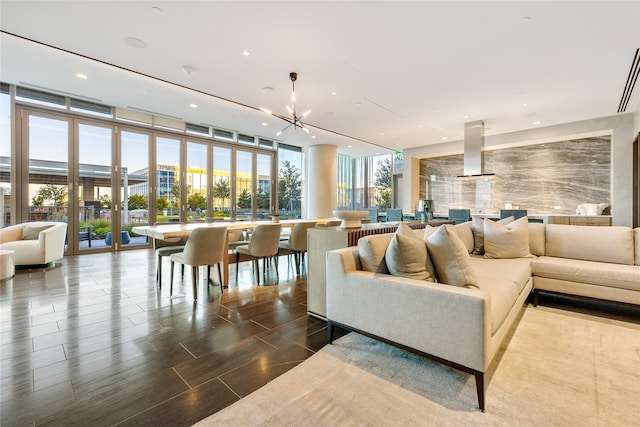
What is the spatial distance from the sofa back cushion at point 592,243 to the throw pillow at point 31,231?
7728mm

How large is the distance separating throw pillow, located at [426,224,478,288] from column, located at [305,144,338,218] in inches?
295

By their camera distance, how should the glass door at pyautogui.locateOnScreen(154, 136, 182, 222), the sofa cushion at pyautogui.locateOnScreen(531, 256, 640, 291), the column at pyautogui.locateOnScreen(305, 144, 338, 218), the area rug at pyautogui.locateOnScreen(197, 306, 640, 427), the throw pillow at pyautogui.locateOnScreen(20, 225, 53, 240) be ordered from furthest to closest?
the column at pyautogui.locateOnScreen(305, 144, 338, 218) → the glass door at pyautogui.locateOnScreen(154, 136, 182, 222) → the throw pillow at pyautogui.locateOnScreen(20, 225, 53, 240) → the sofa cushion at pyautogui.locateOnScreen(531, 256, 640, 291) → the area rug at pyautogui.locateOnScreen(197, 306, 640, 427)

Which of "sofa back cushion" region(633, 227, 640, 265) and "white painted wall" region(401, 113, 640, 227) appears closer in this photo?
"sofa back cushion" region(633, 227, 640, 265)

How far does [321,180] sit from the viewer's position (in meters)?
9.55

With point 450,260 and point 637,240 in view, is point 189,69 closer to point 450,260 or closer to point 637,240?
point 450,260

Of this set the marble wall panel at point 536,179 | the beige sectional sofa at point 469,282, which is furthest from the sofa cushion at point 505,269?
the marble wall panel at point 536,179

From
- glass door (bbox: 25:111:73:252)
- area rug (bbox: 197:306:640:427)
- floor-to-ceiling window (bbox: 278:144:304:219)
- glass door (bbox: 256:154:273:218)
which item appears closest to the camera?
area rug (bbox: 197:306:640:427)

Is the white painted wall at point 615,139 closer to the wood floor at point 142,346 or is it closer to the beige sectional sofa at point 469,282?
the beige sectional sofa at point 469,282

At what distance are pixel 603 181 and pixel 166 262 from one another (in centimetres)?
964

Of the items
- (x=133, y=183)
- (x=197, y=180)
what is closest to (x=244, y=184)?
(x=197, y=180)

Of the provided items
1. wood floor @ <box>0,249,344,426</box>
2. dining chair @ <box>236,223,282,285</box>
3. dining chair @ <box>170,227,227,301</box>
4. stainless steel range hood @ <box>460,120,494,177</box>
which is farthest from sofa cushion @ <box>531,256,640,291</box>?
stainless steel range hood @ <box>460,120,494,177</box>

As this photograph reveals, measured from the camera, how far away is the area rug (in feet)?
4.66

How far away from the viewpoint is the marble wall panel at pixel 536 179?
21.8 feet

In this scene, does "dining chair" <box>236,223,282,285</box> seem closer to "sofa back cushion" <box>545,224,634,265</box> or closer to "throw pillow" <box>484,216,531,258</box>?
"throw pillow" <box>484,216,531,258</box>
